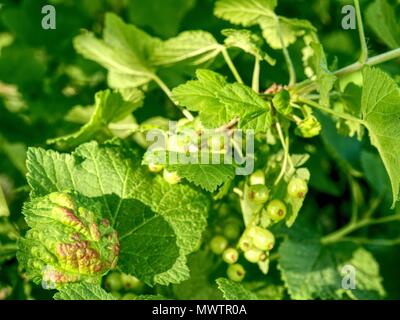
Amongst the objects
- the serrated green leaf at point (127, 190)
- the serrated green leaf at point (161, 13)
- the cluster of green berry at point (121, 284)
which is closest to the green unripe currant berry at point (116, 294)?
the cluster of green berry at point (121, 284)

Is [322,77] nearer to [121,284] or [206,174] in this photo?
[206,174]

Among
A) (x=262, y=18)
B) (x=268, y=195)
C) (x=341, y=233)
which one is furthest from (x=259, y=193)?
(x=341, y=233)

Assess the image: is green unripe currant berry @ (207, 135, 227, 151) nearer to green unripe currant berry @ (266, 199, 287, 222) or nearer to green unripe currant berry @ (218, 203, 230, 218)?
green unripe currant berry @ (266, 199, 287, 222)

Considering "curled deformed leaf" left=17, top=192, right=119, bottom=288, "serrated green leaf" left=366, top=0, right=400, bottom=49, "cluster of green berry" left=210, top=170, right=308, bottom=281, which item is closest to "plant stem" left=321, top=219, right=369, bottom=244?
"cluster of green berry" left=210, top=170, right=308, bottom=281

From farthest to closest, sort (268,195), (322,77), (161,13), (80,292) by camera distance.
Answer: (161,13)
(268,195)
(322,77)
(80,292)

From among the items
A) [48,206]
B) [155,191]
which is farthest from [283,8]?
[48,206]

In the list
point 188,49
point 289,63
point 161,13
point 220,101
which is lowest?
point 220,101
